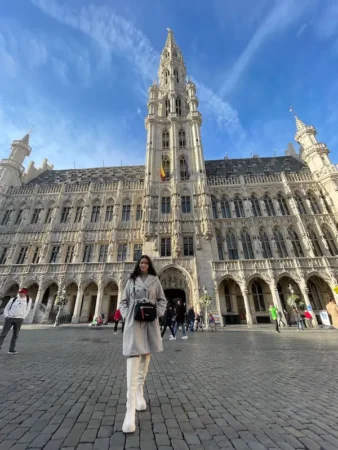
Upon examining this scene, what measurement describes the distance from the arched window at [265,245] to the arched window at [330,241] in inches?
269

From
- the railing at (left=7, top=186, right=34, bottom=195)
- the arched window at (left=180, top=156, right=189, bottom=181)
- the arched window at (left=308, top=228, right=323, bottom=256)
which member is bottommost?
the arched window at (left=308, top=228, right=323, bottom=256)

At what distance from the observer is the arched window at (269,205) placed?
26934 mm

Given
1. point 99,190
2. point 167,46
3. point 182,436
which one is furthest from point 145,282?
point 167,46

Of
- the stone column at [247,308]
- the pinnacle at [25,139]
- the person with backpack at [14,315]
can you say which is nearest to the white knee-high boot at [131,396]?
the person with backpack at [14,315]

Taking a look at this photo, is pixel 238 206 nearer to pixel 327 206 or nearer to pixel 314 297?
pixel 327 206

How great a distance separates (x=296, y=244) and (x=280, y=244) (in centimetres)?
181

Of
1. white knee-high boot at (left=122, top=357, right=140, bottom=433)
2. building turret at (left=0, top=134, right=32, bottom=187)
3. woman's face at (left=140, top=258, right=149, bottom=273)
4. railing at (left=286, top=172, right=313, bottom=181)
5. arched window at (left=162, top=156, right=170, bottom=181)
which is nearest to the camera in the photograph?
white knee-high boot at (left=122, top=357, right=140, bottom=433)

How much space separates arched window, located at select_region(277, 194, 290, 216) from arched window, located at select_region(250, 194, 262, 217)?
2721mm

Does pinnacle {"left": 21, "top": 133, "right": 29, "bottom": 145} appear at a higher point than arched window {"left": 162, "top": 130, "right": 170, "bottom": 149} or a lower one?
higher

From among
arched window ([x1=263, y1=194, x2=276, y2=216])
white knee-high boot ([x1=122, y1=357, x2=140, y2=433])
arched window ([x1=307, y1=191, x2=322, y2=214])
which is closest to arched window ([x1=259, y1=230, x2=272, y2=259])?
arched window ([x1=263, y1=194, x2=276, y2=216])

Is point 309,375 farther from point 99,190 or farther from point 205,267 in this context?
point 99,190

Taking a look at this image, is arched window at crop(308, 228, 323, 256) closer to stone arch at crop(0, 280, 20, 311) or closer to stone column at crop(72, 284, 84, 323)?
stone column at crop(72, 284, 84, 323)

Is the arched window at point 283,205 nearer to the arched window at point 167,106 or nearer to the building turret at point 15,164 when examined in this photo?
the arched window at point 167,106

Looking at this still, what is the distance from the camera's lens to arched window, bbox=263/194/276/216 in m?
26.9
